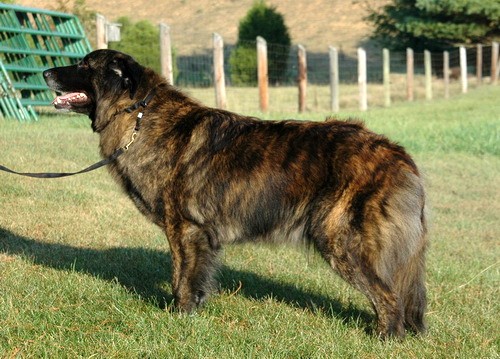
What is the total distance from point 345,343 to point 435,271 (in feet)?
8.64

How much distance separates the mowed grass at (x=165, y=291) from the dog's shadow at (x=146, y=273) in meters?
0.02

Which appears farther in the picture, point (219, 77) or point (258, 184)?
point (219, 77)

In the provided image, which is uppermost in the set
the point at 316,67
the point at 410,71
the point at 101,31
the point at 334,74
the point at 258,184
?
the point at 101,31

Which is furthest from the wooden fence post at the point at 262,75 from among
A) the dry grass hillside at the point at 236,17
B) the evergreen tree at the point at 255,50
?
the dry grass hillside at the point at 236,17

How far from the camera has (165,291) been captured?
6270 mm

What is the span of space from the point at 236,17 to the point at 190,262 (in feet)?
191

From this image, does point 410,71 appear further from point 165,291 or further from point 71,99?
point 71,99

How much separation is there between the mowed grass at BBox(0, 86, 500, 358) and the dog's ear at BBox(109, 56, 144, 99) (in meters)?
1.49

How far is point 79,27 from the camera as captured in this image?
18812 millimetres

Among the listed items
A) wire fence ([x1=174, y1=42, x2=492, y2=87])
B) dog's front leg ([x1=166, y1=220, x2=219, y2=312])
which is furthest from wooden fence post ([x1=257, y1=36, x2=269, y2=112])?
dog's front leg ([x1=166, y1=220, x2=219, y2=312])

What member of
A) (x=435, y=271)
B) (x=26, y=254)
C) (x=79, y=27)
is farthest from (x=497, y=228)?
(x=79, y=27)

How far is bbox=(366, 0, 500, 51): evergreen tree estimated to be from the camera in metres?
39.4

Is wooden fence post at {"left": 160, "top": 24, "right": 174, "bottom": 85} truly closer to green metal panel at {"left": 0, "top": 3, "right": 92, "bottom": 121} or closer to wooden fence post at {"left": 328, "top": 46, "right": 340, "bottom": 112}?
green metal panel at {"left": 0, "top": 3, "right": 92, "bottom": 121}

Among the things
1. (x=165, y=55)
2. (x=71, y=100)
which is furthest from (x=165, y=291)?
(x=165, y=55)
